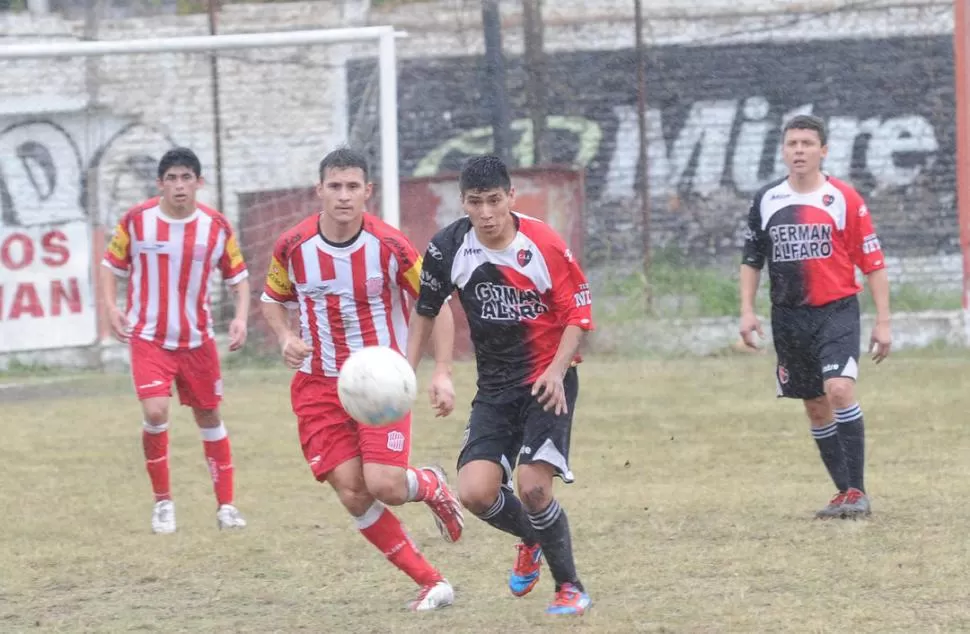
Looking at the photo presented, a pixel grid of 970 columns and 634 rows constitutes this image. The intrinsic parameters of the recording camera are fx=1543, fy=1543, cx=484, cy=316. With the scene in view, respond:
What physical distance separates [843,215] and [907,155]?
9337 millimetres

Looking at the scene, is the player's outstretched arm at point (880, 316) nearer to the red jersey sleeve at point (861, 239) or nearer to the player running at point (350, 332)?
the red jersey sleeve at point (861, 239)

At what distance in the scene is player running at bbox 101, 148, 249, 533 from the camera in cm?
760

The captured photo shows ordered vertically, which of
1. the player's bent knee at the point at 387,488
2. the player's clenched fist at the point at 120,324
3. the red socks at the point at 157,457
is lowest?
the red socks at the point at 157,457

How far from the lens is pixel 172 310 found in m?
7.72

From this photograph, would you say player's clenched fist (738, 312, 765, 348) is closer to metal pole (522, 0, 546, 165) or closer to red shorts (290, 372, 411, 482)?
red shorts (290, 372, 411, 482)

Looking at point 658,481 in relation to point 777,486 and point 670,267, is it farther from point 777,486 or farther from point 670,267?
point 670,267

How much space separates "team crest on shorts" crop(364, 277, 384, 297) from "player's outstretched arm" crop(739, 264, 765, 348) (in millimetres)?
2062

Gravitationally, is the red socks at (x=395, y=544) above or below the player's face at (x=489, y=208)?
below

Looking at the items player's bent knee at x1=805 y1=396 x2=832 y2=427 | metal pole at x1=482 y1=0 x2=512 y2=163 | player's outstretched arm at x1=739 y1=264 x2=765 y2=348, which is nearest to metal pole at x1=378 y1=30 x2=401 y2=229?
metal pole at x1=482 y1=0 x2=512 y2=163

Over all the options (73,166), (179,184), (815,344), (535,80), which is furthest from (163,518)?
(535,80)

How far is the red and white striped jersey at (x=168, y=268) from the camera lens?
25.3ft

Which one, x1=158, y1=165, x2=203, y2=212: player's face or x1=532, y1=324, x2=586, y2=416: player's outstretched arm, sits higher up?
x1=158, y1=165, x2=203, y2=212: player's face

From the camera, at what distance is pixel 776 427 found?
10250 mm

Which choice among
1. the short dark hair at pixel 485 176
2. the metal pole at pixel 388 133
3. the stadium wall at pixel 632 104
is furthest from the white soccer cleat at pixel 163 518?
the stadium wall at pixel 632 104
